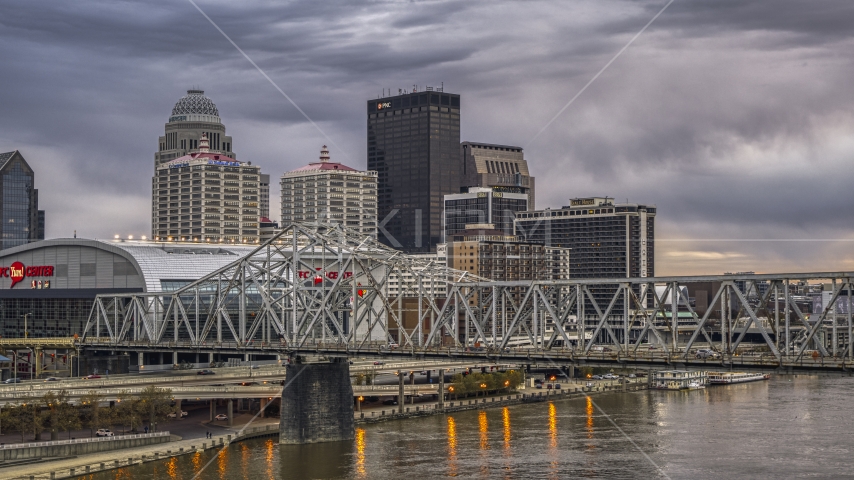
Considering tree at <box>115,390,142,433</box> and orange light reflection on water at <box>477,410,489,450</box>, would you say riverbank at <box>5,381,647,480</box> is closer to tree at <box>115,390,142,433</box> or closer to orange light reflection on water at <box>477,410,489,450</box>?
tree at <box>115,390,142,433</box>

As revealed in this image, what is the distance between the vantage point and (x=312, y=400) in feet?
360

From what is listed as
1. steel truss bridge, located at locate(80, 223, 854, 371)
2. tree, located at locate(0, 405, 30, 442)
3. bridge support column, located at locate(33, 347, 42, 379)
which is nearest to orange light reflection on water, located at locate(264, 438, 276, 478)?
steel truss bridge, located at locate(80, 223, 854, 371)

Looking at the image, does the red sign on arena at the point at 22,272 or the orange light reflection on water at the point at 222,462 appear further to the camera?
the red sign on arena at the point at 22,272

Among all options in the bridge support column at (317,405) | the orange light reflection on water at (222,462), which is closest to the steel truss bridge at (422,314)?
the bridge support column at (317,405)

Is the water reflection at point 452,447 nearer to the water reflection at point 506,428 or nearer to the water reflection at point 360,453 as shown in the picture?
the water reflection at point 506,428

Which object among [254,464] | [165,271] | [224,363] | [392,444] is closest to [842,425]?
[392,444]

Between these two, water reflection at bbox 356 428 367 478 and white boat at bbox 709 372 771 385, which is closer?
water reflection at bbox 356 428 367 478

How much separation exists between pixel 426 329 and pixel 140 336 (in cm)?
3609

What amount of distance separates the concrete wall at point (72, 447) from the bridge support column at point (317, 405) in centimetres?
1061

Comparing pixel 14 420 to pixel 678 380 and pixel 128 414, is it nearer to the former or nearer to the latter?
pixel 128 414

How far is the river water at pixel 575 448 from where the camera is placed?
91062 millimetres

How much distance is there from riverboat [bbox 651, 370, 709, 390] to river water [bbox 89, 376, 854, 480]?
27.3 meters

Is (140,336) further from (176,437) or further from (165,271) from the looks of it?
(176,437)

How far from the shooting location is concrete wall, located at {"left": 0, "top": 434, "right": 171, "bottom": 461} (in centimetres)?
9494
